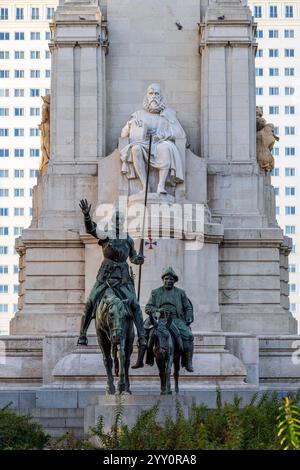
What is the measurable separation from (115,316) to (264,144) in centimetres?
1585

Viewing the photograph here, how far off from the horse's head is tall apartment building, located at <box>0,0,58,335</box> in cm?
7478

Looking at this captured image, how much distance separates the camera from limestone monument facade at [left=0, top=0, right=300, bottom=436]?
36.0 meters

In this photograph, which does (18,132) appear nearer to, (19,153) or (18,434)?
(19,153)

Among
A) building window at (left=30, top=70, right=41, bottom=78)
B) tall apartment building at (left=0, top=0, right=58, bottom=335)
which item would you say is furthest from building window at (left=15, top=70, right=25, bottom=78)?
building window at (left=30, top=70, right=41, bottom=78)

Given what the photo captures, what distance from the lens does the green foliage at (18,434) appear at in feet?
77.2

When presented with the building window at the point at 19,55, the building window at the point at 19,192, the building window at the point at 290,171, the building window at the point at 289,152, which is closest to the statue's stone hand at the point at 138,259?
the building window at the point at 290,171

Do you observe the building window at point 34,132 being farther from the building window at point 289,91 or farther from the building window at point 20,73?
the building window at point 289,91

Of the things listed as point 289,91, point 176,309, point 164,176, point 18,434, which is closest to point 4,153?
point 289,91

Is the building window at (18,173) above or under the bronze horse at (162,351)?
above

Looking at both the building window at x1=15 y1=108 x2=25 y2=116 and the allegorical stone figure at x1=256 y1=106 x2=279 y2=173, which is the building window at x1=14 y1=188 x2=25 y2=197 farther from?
the allegorical stone figure at x1=256 y1=106 x2=279 y2=173

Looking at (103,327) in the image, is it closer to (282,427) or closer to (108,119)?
(282,427)

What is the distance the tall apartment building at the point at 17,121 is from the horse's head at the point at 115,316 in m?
74.8

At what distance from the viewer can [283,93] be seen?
3875 inches
